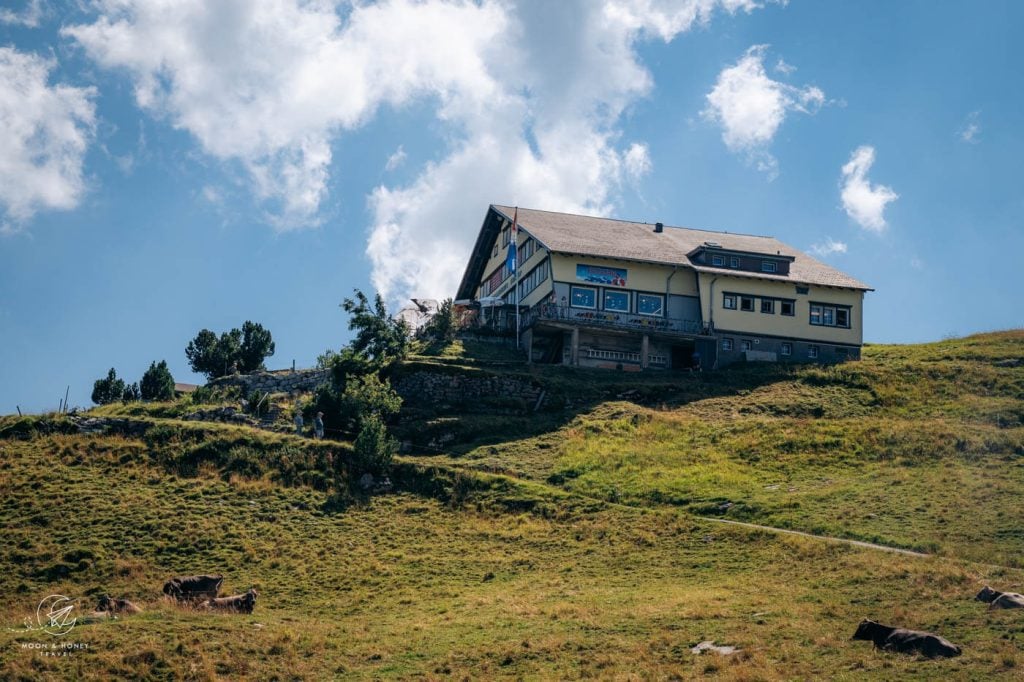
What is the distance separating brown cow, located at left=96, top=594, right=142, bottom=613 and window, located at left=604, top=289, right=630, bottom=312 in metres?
42.8

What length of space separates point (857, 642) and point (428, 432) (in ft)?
108

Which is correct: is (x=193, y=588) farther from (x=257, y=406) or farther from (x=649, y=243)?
(x=649, y=243)

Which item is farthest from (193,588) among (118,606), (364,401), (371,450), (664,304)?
(664,304)

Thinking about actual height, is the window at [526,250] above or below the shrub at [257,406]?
above

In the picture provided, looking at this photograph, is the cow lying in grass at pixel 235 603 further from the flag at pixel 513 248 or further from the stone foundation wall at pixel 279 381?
the flag at pixel 513 248

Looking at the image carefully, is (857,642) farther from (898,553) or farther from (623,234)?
(623,234)

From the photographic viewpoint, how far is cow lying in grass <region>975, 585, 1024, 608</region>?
31.2 metres

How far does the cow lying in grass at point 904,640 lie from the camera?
2833 cm

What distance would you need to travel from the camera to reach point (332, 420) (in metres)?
60.0

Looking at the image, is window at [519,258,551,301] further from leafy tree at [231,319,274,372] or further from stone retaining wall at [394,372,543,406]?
leafy tree at [231,319,274,372]

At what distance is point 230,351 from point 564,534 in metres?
42.0

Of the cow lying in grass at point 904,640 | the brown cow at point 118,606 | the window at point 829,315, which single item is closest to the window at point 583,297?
the window at point 829,315

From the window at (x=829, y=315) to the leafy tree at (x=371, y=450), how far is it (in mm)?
35514

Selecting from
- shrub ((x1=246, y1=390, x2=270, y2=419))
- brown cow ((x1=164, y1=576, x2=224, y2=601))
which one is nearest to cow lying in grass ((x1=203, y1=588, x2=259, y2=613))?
brown cow ((x1=164, y1=576, x2=224, y2=601))
